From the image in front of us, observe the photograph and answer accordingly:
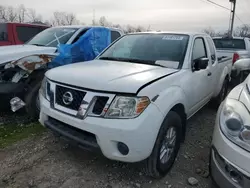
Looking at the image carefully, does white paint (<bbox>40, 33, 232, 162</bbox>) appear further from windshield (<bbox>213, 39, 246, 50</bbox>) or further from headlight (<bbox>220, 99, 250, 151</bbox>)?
windshield (<bbox>213, 39, 246, 50</bbox>)

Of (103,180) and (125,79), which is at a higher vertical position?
(125,79)

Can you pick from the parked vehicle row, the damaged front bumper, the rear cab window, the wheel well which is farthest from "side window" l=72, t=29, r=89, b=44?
the wheel well

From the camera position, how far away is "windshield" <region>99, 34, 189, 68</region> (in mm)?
3635

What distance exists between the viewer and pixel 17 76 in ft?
14.4

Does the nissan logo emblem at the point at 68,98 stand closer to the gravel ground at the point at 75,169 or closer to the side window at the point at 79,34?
the gravel ground at the point at 75,169

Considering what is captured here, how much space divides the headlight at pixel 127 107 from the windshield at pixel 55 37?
3.67 metres

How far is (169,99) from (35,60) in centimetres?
268

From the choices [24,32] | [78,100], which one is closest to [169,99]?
[78,100]

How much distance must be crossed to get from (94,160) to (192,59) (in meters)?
1.99

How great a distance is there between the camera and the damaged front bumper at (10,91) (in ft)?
13.6

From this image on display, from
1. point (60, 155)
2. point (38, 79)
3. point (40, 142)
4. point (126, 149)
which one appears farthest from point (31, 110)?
point (126, 149)

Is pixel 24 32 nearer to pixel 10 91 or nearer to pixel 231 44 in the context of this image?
pixel 10 91

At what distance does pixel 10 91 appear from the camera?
13.7ft

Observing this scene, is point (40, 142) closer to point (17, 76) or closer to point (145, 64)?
point (17, 76)
